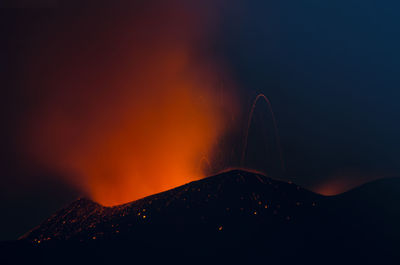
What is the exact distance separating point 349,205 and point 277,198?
8.99 feet

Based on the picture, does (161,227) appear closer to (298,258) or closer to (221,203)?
(221,203)

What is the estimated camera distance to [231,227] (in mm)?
11430

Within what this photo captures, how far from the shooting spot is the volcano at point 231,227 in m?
Answer: 10.0

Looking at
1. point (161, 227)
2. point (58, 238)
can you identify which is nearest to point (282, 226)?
point (161, 227)

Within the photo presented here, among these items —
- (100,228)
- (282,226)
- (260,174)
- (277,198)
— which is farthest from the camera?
(260,174)

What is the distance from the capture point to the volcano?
10031 millimetres

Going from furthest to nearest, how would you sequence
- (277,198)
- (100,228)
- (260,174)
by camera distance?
(260,174), (277,198), (100,228)

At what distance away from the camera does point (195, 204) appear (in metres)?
12.6

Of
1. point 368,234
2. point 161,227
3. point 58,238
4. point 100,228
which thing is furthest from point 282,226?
point 58,238

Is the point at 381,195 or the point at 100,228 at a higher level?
the point at 100,228

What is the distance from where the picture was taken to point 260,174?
14.2 m

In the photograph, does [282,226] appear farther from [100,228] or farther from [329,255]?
[100,228]

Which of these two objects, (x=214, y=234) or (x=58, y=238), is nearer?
(x=214, y=234)

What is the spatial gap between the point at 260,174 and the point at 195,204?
11.3 feet
